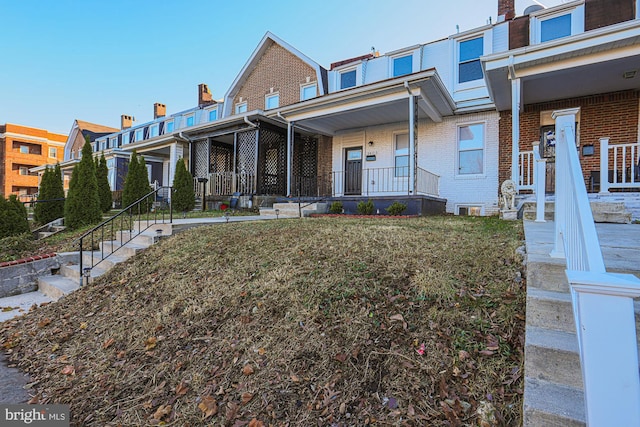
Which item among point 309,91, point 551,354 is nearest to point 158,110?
point 309,91

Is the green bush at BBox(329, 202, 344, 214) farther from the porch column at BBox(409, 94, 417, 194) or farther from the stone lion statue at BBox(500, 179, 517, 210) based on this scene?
the stone lion statue at BBox(500, 179, 517, 210)

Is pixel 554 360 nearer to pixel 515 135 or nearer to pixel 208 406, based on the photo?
pixel 208 406

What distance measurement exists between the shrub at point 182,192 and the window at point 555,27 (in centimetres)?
1209

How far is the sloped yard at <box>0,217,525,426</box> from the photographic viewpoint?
1.85 metres

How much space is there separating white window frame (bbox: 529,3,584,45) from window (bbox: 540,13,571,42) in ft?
0.19

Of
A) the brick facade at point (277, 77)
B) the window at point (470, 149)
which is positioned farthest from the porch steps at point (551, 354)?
the brick facade at point (277, 77)

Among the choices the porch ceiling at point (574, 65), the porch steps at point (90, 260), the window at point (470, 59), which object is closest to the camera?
the porch steps at point (90, 260)

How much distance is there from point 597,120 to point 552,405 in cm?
955

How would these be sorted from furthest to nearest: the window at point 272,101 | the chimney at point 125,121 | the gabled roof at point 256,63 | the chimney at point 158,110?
the chimney at point 125,121 → the chimney at point 158,110 → the window at point 272,101 → the gabled roof at point 256,63

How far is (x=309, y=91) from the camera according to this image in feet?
43.2

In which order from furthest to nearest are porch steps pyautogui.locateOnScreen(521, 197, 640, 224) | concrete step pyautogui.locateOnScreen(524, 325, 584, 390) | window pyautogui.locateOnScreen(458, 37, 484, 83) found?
window pyautogui.locateOnScreen(458, 37, 484, 83), porch steps pyautogui.locateOnScreen(521, 197, 640, 224), concrete step pyautogui.locateOnScreen(524, 325, 584, 390)

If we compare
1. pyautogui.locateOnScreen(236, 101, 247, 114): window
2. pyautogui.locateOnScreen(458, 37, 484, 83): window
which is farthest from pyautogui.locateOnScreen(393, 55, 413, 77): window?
pyautogui.locateOnScreen(236, 101, 247, 114): window

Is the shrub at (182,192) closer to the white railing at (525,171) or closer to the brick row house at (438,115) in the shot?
the brick row house at (438,115)

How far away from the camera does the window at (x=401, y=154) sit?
10.9 m
